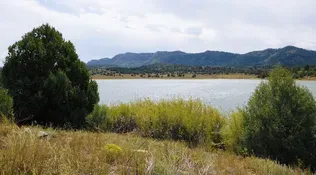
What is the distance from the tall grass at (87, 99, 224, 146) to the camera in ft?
35.8

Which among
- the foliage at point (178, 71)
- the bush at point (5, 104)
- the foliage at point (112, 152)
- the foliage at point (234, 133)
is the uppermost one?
the bush at point (5, 104)

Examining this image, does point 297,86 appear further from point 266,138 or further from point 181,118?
point 181,118

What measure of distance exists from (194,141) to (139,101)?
4.85 metres

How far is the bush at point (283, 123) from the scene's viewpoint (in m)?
8.50

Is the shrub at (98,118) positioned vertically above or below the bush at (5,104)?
below

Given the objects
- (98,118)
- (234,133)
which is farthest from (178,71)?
(234,133)

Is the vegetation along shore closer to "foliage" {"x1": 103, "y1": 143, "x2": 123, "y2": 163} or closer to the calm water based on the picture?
"foliage" {"x1": 103, "y1": 143, "x2": 123, "y2": 163}

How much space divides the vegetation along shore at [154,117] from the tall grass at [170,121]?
35 millimetres

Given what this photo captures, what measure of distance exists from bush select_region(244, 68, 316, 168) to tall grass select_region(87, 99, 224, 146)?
1.64 m

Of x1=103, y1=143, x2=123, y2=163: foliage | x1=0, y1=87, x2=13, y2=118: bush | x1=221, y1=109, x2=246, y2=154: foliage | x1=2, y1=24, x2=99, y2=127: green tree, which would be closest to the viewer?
x1=103, y1=143, x2=123, y2=163: foliage

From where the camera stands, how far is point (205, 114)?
11.5 metres

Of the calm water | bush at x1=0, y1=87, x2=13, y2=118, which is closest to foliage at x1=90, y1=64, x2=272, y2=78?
the calm water

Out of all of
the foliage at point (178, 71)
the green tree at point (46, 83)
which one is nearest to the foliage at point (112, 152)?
the green tree at point (46, 83)

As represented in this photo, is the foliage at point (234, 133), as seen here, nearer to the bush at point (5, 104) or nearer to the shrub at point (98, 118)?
the shrub at point (98, 118)
